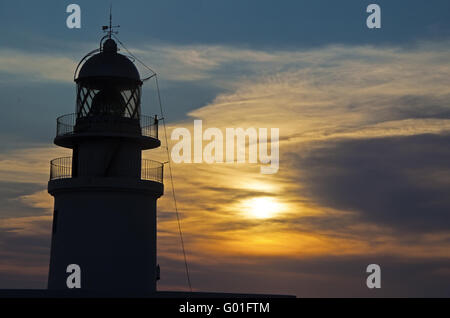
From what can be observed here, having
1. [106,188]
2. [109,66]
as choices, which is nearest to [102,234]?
[106,188]

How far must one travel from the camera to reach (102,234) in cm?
3338

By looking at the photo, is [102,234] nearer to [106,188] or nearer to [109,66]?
[106,188]

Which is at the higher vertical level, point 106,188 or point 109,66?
point 109,66

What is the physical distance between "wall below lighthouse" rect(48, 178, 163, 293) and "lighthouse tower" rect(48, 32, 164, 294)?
4 centimetres

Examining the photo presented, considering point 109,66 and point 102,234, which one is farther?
point 109,66

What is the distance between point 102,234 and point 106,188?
2062mm

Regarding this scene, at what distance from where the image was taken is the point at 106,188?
33469 millimetres

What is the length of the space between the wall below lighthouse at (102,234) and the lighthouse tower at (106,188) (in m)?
0.04

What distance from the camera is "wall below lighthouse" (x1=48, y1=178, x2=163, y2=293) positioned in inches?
1310
